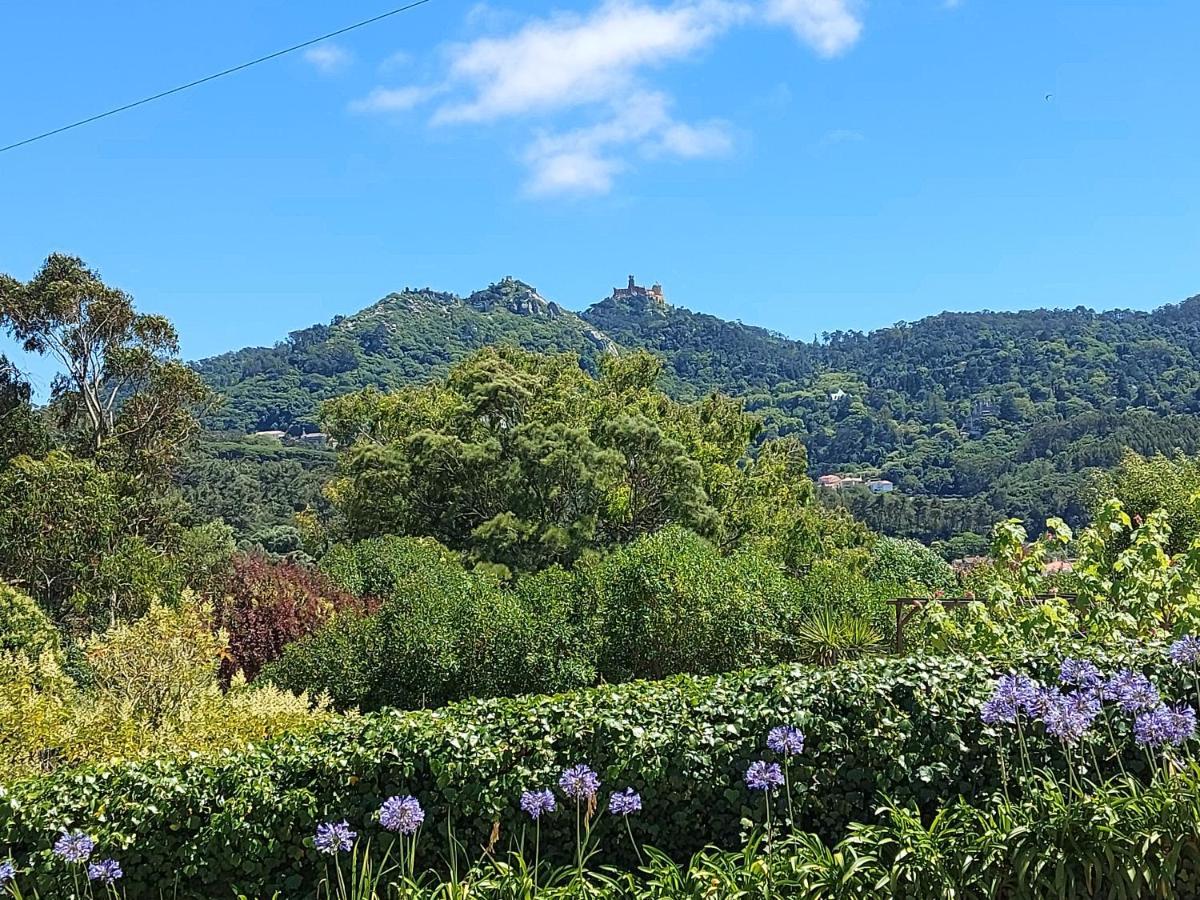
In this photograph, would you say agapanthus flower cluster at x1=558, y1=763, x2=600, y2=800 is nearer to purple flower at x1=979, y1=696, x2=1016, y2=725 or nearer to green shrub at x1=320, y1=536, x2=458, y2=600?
purple flower at x1=979, y1=696, x2=1016, y2=725

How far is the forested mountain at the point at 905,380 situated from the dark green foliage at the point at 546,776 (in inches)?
1829

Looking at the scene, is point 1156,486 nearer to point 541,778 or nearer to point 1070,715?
point 1070,715

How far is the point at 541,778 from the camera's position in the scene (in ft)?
12.5

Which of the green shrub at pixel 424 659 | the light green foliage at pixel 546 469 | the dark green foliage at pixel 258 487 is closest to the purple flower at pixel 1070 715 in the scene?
the green shrub at pixel 424 659

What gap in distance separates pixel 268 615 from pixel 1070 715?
9.40 m

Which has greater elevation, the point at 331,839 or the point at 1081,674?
the point at 1081,674

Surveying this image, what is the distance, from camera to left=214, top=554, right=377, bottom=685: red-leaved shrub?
10.6m

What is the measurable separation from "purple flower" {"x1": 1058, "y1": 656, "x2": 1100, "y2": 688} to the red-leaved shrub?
315 inches

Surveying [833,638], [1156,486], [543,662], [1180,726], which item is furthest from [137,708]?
[1156,486]

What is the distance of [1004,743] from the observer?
3.64 m

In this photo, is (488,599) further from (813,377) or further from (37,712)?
(813,377)

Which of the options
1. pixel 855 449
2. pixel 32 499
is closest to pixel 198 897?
pixel 32 499

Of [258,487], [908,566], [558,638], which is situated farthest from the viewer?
[258,487]

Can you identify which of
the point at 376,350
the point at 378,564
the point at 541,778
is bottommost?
the point at 541,778
